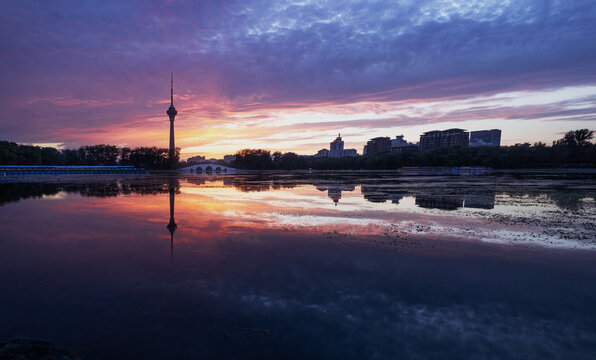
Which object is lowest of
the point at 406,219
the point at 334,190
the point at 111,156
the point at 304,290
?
the point at 304,290

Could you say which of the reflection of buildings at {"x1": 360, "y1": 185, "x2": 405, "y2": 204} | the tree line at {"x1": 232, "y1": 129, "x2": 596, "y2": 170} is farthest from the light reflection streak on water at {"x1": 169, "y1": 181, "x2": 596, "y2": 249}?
the tree line at {"x1": 232, "y1": 129, "x2": 596, "y2": 170}

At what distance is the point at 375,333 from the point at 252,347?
6.99ft

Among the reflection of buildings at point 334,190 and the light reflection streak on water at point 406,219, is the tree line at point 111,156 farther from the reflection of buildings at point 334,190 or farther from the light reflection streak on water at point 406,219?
the light reflection streak on water at point 406,219

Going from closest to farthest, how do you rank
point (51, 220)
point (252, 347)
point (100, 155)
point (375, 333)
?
point (252, 347) → point (375, 333) → point (51, 220) → point (100, 155)

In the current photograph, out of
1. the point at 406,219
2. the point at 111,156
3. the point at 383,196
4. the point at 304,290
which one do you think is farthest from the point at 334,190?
the point at 111,156

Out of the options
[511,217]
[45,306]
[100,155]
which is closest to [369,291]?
[45,306]

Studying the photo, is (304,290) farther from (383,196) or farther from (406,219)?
(383,196)

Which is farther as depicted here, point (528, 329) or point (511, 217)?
point (511, 217)

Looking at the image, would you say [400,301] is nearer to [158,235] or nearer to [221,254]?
[221,254]

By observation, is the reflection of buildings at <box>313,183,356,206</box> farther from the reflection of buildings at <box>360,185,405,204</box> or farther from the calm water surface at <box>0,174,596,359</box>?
the calm water surface at <box>0,174,596,359</box>

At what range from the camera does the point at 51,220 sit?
48.6 feet

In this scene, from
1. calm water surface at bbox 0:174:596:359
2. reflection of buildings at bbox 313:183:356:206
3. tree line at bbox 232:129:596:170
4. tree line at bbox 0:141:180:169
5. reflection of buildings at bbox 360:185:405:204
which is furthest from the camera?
tree line at bbox 0:141:180:169

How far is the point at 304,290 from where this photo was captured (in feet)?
22.4

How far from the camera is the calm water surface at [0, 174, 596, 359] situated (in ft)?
16.4
